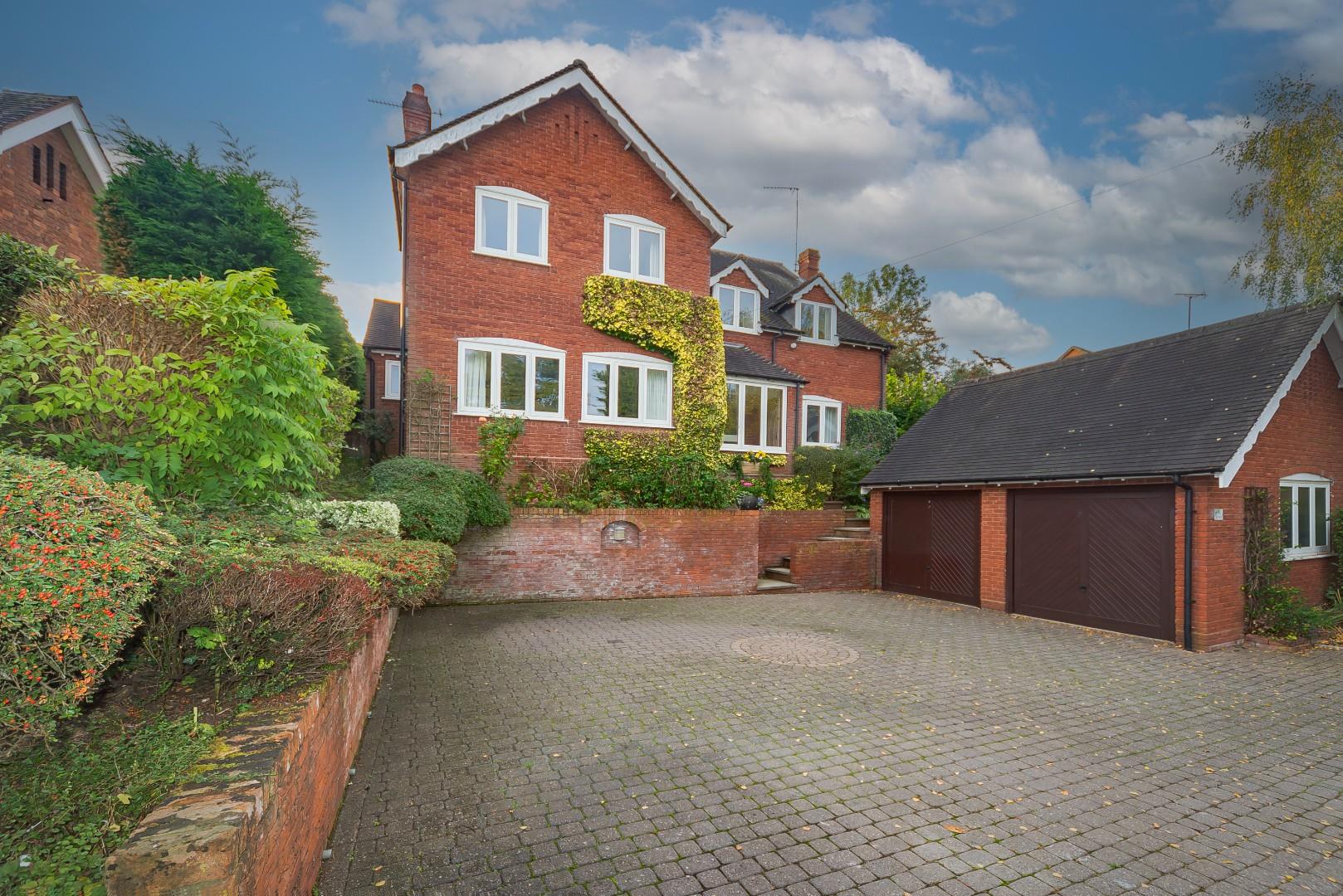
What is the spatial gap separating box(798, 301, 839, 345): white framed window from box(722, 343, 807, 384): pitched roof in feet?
10.4

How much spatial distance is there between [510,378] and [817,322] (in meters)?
12.5

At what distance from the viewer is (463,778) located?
14.0ft

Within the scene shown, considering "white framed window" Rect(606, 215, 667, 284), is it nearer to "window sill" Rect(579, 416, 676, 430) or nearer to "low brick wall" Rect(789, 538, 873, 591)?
"window sill" Rect(579, 416, 676, 430)

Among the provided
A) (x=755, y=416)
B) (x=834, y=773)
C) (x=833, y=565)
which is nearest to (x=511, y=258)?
(x=755, y=416)

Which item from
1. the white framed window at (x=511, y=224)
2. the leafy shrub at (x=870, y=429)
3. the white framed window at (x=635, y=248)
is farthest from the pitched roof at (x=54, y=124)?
the leafy shrub at (x=870, y=429)

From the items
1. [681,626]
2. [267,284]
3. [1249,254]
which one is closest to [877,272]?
[1249,254]

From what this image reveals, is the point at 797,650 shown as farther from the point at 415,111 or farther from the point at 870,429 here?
the point at 415,111

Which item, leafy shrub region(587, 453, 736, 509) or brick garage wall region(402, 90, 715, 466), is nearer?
brick garage wall region(402, 90, 715, 466)

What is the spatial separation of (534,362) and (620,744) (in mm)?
9808

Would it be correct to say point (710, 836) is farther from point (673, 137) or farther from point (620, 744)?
point (673, 137)

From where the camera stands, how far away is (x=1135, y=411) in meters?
11.2

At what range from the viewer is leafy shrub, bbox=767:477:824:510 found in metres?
16.0

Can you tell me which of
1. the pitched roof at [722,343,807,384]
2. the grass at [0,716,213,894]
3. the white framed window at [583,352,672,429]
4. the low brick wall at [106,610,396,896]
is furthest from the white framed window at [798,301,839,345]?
the grass at [0,716,213,894]

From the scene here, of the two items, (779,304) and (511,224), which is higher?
(779,304)
